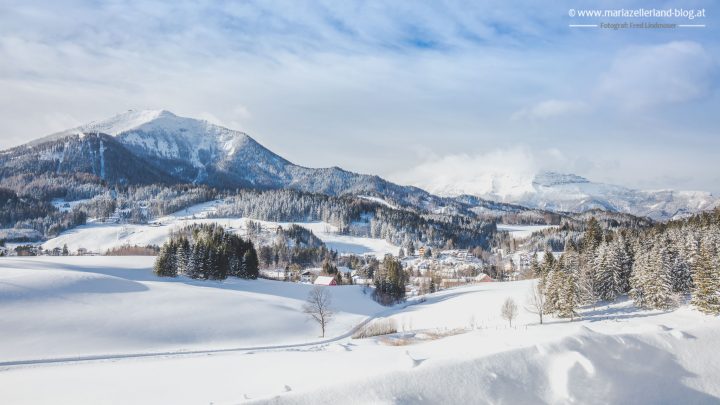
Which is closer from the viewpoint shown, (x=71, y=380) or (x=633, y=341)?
(x=633, y=341)

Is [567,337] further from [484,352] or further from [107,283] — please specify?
[107,283]

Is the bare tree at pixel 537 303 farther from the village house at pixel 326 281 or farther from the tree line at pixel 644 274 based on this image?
the village house at pixel 326 281

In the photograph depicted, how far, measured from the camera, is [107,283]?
58594mm

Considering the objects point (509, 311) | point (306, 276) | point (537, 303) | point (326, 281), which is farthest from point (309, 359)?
point (306, 276)

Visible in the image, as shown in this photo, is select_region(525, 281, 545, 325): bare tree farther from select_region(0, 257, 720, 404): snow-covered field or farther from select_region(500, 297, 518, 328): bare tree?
select_region(0, 257, 720, 404): snow-covered field

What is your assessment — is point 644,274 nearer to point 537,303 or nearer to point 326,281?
point 537,303

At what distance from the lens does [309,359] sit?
58.1 feet

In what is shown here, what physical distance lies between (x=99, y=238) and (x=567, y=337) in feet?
722

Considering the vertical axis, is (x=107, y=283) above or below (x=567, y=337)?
below

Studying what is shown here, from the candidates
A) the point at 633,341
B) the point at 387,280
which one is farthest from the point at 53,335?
the point at 387,280

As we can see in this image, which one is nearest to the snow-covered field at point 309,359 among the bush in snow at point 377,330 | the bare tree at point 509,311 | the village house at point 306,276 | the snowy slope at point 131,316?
the snowy slope at point 131,316

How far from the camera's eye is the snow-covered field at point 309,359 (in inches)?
348

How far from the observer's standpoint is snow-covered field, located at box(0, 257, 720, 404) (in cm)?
883

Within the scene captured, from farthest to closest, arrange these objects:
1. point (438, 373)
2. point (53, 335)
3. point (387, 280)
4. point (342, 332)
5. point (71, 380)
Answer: point (387, 280)
point (342, 332)
point (53, 335)
point (71, 380)
point (438, 373)
